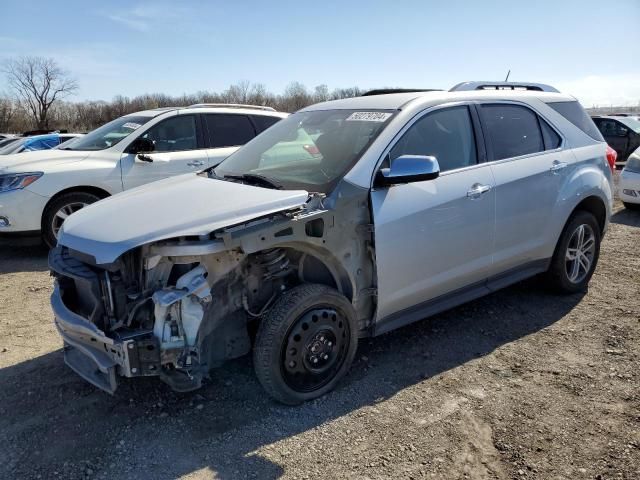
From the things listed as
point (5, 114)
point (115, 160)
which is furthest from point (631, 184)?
point (5, 114)

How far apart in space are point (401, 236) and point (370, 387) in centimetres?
102

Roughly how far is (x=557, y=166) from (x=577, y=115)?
807 millimetres

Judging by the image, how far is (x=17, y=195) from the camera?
623 cm

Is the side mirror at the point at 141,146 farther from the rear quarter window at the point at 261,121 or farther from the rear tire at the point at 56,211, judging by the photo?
the rear quarter window at the point at 261,121

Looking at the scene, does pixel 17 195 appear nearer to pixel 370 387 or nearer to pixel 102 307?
pixel 102 307

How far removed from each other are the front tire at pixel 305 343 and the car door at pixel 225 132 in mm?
4656

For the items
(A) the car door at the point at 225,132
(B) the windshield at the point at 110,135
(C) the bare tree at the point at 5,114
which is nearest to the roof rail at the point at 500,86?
(A) the car door at the point at 225,132

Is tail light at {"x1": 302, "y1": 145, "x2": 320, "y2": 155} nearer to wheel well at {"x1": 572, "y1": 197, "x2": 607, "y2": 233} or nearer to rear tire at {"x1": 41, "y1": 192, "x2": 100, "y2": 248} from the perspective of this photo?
wheel well at {"x1": 572, "y1": 197, "x2": 607, "y2": 233}

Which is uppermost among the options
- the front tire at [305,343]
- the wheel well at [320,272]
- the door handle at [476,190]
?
the door handle at [476,190]

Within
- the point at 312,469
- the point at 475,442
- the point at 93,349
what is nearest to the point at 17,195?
the point at 93,349

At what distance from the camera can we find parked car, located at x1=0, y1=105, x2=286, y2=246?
6.30 meters

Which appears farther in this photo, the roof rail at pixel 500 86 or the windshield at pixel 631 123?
the windshield at pixel 631 123

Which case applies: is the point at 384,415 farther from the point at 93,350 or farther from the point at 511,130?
the point at 511,130

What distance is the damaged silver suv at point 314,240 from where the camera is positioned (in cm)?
280
